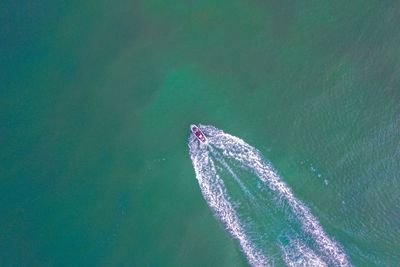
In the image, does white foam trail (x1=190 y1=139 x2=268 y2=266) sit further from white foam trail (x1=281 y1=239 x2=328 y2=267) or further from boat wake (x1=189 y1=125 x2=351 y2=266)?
white foam trail (x1=281 y1=239 x2=328 y2=267)

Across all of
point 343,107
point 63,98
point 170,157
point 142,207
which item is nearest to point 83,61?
point 63,98

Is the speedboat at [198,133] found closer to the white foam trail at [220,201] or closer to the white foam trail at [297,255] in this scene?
the white foam trail at [220,201]

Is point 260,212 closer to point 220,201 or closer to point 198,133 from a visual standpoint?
point 220,201

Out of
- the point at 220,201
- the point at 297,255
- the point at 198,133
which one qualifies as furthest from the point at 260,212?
the point at 198,133

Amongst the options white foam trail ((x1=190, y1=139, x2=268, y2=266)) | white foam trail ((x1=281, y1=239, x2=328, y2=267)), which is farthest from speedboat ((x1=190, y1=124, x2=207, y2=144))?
white foam trail ((x1=281, y1=239, x2=328, y2=267))

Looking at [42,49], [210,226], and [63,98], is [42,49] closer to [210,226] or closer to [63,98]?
[63,98]

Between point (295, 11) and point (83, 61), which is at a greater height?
point (83, 61)

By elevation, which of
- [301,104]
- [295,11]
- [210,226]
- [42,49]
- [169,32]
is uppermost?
[42,49]

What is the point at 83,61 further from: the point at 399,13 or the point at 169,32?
the point at 399,13

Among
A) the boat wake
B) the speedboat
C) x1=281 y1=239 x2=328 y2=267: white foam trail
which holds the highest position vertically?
the speedboat
